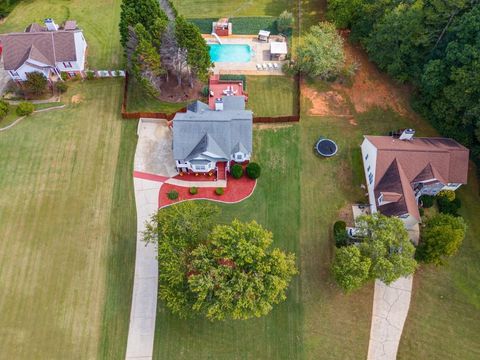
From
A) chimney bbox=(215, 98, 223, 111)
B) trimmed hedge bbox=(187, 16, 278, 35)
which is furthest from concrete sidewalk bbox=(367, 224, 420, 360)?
trimmed hedge bbox=(187, 16, 278, 35)

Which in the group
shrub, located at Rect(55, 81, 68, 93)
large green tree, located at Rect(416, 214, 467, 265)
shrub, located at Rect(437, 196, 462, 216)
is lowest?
large green tree, located at Rect(416, 214, 467, 265)

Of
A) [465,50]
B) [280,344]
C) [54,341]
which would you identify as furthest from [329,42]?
[54,341]

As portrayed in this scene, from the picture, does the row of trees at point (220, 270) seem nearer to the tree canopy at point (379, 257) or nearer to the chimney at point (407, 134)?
the tree canopy at point (379, 257)

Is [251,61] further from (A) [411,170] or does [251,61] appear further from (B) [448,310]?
(B) [448,310]

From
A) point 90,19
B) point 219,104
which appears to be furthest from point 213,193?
point 90,19

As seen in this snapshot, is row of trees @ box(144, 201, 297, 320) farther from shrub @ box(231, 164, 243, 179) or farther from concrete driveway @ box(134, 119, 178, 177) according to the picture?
concrete driveway @ box(134, 119, 178, 177)

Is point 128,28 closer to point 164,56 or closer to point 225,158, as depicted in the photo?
point 164,56
